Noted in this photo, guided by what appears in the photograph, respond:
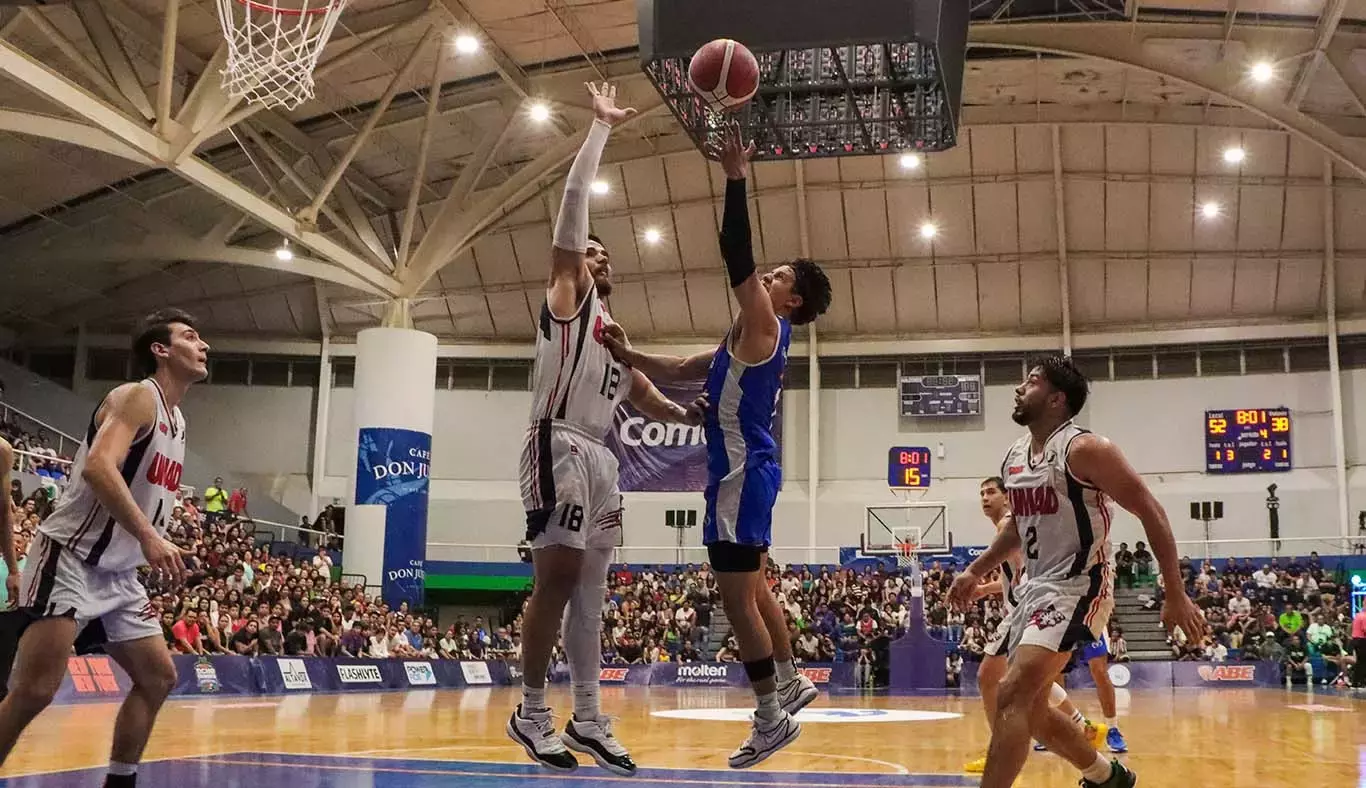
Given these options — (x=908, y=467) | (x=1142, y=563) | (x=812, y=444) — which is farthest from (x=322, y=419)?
(x=1142, y=563)

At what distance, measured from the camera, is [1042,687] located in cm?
549

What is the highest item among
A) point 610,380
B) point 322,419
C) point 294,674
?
point 322,419

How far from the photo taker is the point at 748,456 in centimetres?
565

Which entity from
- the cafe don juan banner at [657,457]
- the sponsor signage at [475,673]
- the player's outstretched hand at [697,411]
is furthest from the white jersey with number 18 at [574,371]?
the cafe don juan banner at [657,457]

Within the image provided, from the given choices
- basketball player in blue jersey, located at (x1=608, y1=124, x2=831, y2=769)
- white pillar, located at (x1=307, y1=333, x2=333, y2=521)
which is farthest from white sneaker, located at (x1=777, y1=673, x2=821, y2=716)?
white pillar, located at (x1=307, y1=333, x2=333, y2=521)

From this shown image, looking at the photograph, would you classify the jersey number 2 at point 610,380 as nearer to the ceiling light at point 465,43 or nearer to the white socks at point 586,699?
the white socks at point 586,699

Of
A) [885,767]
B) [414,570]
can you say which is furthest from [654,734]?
[414,570]

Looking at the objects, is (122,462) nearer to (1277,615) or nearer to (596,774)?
(596,774)

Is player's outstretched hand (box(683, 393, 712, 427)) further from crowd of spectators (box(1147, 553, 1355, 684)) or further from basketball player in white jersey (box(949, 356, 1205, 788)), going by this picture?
crowd of spectators (box(1147, 553, 1355, 684))

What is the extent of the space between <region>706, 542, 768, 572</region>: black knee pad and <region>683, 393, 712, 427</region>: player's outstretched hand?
633 mm

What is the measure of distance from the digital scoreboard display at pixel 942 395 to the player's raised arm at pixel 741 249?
30.2m

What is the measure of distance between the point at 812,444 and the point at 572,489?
3007cm

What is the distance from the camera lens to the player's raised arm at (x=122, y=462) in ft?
16.0

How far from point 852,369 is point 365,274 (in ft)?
50.1
